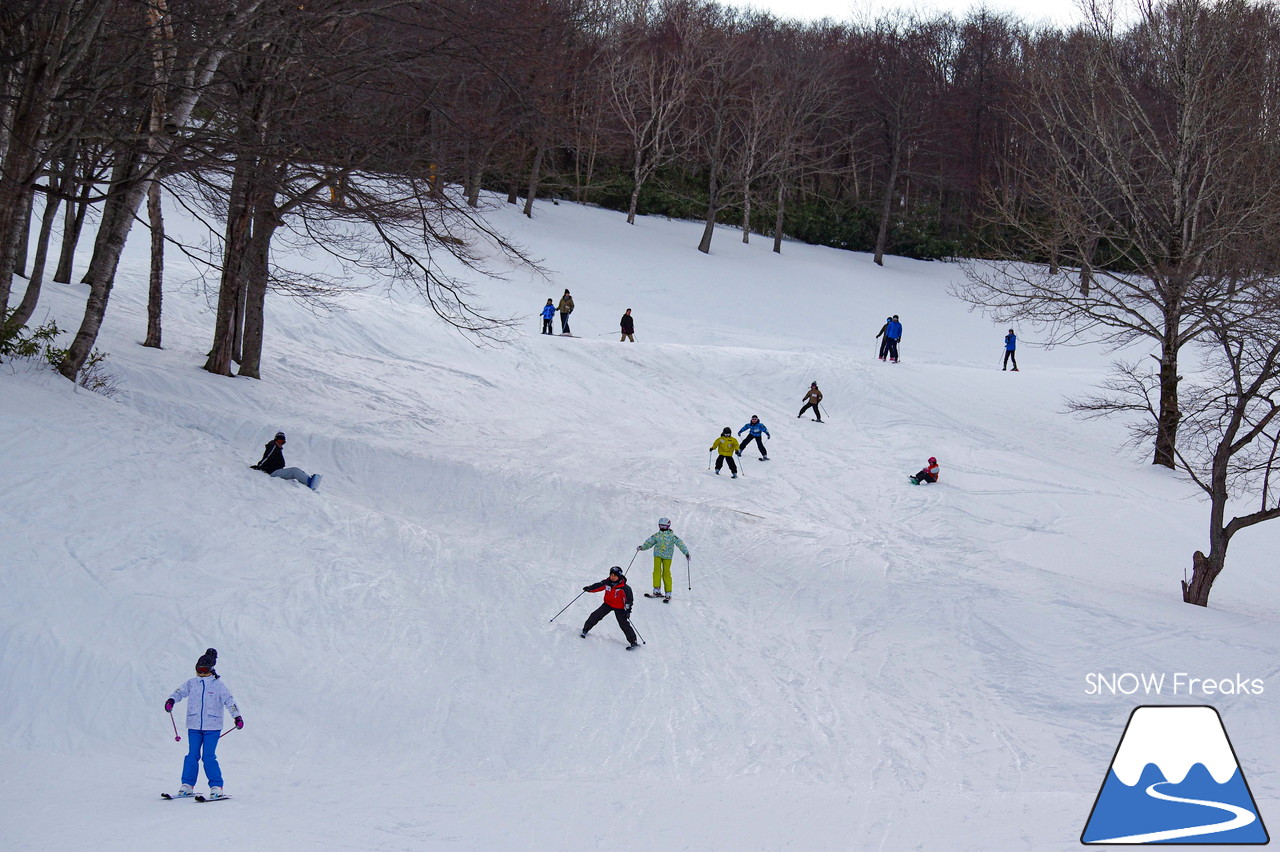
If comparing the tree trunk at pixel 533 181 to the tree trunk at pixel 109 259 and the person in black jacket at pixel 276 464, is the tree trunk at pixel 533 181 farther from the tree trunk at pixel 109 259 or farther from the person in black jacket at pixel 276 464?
the person in black jacket at pixel 276 464

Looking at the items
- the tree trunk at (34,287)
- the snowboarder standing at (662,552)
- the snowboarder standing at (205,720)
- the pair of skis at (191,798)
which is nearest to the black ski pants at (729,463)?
the snowboarder standing at (662,552)

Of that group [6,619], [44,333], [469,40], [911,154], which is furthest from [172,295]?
[911,154]

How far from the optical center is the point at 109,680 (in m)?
9.45

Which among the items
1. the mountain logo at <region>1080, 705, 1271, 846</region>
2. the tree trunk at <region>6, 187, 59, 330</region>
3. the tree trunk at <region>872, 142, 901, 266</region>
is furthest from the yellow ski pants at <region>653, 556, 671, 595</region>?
the tree trunk at <region>872, 142, 901, 266</region>

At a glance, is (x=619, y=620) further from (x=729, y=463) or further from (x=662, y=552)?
(x=729, y=463)

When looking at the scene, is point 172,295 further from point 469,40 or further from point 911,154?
point 911,154

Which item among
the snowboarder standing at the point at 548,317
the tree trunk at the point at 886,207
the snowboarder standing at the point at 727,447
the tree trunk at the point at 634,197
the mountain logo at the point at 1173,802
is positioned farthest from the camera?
the tree trunk at the point at 886,207

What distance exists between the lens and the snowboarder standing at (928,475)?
19891 mm

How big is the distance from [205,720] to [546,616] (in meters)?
5.36

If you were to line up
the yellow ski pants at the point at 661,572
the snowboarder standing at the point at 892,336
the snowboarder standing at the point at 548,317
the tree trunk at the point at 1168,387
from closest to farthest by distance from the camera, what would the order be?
the yellow ski pants at the point at 661,572 < the tree trunk at the point at 1168,387 < the snowboarder standing at the point at 548,317 < the snowboarder standing at the point at 892,336

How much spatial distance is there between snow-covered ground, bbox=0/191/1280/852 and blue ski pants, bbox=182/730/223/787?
0.30 metres

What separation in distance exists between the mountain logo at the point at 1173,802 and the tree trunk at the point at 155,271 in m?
15.9

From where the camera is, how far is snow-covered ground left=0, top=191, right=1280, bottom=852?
8.44 meters

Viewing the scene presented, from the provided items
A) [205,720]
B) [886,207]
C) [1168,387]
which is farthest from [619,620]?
[886,207]
